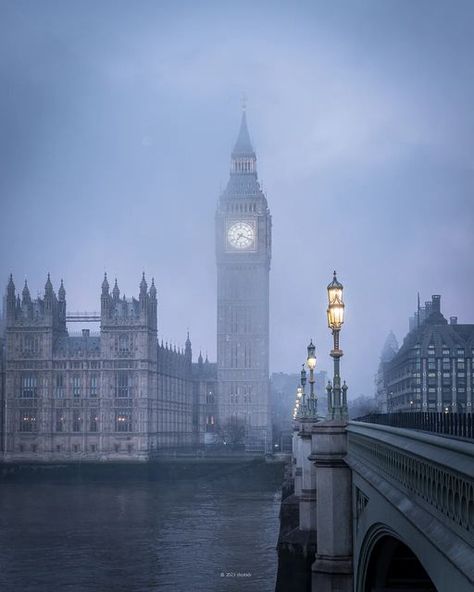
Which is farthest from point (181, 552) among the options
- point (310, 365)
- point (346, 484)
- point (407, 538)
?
point (407, 538)

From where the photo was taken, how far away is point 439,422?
1534cm

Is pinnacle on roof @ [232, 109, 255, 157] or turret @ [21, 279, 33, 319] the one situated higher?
pinnacle on roof @ [232, 109, 255, 157]

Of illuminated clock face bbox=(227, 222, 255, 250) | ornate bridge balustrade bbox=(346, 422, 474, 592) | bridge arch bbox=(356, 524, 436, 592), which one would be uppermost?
illuminated clock face bbox=(227, 222, 255, 250)

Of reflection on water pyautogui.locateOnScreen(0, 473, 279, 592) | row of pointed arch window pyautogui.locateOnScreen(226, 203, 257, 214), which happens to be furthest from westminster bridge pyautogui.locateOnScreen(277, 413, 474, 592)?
row of pointed arch window pyautogui.locateOnScreen(226, 203, 257, 214)

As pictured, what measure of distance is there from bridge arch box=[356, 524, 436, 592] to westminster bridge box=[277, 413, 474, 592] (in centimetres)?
2

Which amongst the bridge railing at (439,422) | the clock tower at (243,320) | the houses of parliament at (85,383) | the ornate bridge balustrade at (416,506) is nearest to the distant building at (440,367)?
the houses of parliament at (85,383)

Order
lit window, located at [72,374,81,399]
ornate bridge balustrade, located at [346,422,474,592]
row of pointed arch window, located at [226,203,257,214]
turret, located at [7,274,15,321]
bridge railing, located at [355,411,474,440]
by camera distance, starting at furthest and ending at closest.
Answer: row of pointed arch window, located at [226,203,257,214] < turret, located at [7,274,15,321] < lit window, located at [72,374,81,399] < bridge railing, located at [355,411,474,440] < ornate bridge balustrade, located at [346,422,474,592]

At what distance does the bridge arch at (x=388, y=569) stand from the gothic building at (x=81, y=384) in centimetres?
11686

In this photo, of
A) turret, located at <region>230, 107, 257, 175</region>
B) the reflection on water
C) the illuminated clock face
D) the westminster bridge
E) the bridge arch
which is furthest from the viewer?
turret, located at <region>230, 107, 257, 175</region>

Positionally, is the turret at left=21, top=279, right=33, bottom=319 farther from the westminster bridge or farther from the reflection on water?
the westminster bridge

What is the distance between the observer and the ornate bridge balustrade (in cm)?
953

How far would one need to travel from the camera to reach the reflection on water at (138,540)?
51.3 metres

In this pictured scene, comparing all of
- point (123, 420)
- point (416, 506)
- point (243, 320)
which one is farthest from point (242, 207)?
point (416, 506)

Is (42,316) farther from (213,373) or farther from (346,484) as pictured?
(346,484)
